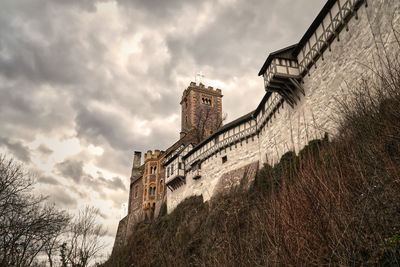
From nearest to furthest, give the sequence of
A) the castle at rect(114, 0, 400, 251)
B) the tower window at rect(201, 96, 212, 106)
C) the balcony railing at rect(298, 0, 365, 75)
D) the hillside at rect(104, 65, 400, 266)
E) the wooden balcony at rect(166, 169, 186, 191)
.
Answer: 1. the hillside at rect(104, 65, 400, 266)
2. the castle at rect(114, 0, 400, 251)
3. the balcony railing at rect(298, 0, 365, 75)
4. the wooden balcony at rect(166, 169, 186, 191)
5. the tower window at rect(201, 96, 212, 106)

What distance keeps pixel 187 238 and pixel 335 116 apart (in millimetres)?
11386

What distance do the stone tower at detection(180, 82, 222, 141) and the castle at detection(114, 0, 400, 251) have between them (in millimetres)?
2274

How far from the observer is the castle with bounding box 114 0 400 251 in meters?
11.8

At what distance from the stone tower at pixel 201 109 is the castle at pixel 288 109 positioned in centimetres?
227

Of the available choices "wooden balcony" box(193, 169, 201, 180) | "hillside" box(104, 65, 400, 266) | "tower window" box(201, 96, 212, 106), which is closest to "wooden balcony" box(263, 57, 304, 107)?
"hillside" box(104, 65, 400, 266)

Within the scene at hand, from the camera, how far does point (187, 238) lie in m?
18.2

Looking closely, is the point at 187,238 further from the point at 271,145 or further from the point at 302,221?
the point at 302,221

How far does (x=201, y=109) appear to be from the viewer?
146ft

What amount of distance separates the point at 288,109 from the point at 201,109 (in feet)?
88.5

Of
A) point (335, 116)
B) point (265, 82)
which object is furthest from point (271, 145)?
point (335, 116)

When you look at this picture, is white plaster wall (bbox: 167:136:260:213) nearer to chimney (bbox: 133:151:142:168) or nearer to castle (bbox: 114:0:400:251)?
castle (bbox: 114:0:400:251)

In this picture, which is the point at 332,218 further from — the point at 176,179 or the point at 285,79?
the point at 176,179

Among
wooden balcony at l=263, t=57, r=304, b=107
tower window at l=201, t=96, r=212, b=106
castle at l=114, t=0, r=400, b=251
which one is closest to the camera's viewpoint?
castle at l=114, t=0, r=400, b=251

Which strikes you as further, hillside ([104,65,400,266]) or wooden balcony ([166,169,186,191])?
wooden balcony ([166,169,186,191])
